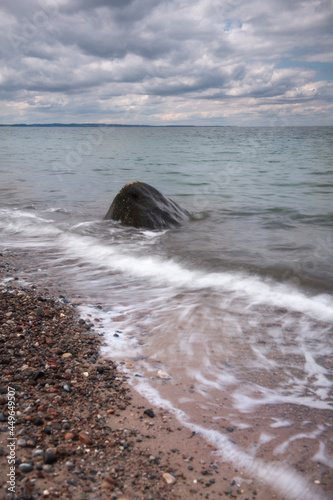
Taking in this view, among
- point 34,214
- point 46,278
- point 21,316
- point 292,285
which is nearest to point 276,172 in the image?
point 34,214

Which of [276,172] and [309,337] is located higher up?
[276,172]

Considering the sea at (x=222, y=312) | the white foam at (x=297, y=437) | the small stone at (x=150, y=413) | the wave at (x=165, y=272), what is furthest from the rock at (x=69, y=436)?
the wave at (x=165, y=272)

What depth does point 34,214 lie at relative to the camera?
1004 cm

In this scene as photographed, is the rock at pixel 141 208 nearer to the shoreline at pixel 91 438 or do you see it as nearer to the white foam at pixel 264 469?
the shoreline at pixel 91 438

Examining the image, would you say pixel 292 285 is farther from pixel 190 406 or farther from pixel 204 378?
pixel 190 406

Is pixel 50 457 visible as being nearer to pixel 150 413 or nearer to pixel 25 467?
pixel 25 467

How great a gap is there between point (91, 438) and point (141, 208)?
22.0 ft

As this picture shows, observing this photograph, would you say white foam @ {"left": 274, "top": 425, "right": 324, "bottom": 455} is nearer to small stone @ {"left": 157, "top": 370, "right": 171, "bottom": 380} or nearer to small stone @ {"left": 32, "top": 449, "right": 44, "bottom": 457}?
small stone @ {"left": 157, "top": 370, "right": 171, "bottom": 380}

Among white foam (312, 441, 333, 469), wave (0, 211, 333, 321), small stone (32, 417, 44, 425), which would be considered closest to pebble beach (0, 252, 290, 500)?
small stone (32, 417, 44, 425)

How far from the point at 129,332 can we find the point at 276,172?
770 inches

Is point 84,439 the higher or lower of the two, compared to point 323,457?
higher

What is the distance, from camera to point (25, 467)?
1.94 metres

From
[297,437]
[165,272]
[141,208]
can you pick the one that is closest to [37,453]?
[297,437]

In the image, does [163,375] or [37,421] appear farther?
[163,375]
